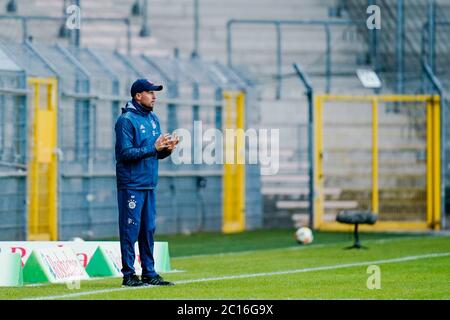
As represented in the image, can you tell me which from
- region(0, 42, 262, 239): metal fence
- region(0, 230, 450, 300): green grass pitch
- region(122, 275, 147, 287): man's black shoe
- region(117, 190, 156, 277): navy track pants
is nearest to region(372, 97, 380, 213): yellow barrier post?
region(0, 230, 450, 300): green grass pitch

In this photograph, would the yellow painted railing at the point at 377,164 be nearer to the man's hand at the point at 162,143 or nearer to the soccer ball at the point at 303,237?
the soccer ball at the point at 303,237

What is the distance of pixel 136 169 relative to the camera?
13.5m

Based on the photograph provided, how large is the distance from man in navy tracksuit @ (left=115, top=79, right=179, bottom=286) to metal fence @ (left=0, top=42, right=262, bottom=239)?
8025 millimetres

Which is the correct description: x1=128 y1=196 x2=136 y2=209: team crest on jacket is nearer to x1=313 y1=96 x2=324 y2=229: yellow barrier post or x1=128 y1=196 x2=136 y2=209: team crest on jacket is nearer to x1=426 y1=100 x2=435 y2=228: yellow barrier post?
x1=313 y1=96 x2=324 y2=229: yellow barrier post

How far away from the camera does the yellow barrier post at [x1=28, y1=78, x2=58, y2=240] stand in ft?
72.8

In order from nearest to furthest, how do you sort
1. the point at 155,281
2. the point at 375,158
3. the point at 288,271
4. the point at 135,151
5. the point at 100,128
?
the point at 135,151 < the point at 155,281 < the point at 288,271 < the point at 100,128 < the point at 375,158

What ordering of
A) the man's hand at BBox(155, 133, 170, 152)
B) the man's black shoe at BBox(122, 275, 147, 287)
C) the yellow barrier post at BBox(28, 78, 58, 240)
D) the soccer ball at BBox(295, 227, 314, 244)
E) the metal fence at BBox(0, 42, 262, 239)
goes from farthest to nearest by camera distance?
the yellow barrier post at BBox(28, 78, 58, 240) → the metal fence at BBox(0, 42, 262, 239) → the soccer ball at BBox(295, 227, 314, 244) → the man's black shoe at BBox(122, 275, 147, 287) → the man's hand at BBox(155, 133, 170, 152)

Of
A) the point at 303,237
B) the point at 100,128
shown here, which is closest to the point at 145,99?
the point at 303,237

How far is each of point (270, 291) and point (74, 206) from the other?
10025mm

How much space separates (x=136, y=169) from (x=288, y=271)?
10.4 feet

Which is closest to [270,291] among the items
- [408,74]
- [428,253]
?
[428,253]

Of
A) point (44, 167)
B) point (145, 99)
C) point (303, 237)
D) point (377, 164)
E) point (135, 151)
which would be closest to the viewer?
point (135, 151)

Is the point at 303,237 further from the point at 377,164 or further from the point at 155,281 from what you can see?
the point at 155,281

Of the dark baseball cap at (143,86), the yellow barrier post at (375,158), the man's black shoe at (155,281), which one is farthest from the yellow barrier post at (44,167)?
the dark baseball cap at (143,86)
